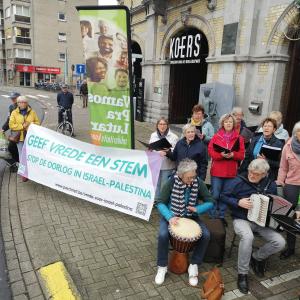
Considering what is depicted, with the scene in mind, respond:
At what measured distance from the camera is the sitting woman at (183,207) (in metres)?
3.79

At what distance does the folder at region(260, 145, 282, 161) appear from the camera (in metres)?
4.86

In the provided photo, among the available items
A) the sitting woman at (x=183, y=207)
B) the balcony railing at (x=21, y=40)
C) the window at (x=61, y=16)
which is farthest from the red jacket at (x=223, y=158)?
the window at (x=61, y=16)

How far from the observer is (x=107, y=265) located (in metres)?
4.07

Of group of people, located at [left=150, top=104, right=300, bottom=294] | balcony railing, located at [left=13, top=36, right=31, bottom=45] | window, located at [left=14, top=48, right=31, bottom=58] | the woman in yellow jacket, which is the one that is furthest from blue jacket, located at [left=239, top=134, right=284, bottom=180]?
balcony railing, located at [left=13, top=36, right=31, bottom=45]

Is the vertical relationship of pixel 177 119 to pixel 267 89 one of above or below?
below

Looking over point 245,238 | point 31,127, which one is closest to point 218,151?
point 245,238

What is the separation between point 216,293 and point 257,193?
4.12ft

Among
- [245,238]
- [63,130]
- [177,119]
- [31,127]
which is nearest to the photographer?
[245,238]

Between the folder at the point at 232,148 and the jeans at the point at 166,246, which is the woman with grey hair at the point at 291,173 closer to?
the folder at the point at 232,148

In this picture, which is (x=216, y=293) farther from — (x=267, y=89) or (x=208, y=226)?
(x=267, y=89)

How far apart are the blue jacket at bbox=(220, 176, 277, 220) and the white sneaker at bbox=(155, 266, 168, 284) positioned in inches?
43.9

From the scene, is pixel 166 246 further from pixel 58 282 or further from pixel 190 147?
pixel 190 147

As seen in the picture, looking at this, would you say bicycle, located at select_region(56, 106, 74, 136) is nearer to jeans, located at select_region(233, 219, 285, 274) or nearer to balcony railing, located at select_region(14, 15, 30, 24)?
jeans, located at select_region(233, 219, 285, 274)

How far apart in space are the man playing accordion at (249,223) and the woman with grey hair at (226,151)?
40.8 inches
